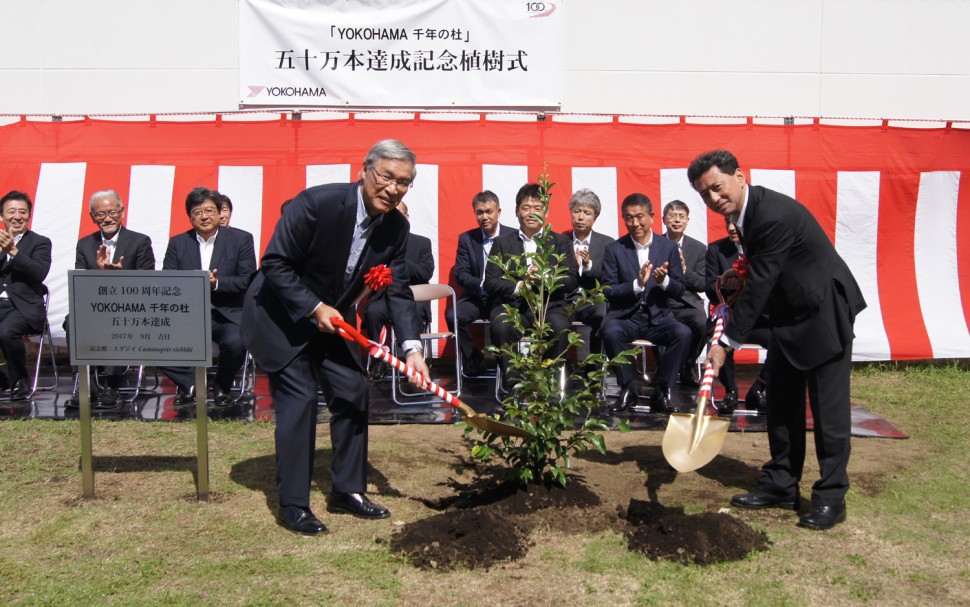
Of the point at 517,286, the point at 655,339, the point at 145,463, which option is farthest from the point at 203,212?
the point at 655,339

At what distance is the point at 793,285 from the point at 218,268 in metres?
4.82

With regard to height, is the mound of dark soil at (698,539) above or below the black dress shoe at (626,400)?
below

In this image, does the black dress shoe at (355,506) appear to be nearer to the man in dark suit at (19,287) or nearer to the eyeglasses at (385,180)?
the eyeglasses at (385,180)

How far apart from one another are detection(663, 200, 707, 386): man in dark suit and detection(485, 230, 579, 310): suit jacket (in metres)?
0.88

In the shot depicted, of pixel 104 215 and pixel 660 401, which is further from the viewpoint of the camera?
pixel 104 215

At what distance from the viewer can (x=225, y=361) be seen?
7.20 meters

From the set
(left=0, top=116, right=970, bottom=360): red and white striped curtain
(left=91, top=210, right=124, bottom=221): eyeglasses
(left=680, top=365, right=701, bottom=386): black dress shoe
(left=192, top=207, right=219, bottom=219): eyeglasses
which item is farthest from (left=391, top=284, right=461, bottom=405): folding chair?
(left=91, top=210, right=124, bottom=221): eyeglasses

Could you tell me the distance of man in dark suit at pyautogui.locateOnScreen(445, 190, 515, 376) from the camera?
7.88 meters

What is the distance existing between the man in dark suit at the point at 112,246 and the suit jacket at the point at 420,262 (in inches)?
87.6

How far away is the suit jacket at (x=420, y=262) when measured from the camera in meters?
7.95

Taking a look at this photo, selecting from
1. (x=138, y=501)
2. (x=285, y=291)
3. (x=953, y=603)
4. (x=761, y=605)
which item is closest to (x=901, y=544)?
(x=953, y=603)

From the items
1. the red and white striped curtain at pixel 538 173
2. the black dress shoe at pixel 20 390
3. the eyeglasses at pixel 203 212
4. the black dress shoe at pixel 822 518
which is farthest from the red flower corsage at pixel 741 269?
the black dress shoe at pixel 20 390

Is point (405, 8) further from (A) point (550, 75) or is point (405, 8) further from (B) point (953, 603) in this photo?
(B) point (953, 603)

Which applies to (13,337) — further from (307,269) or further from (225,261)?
(307,269)
